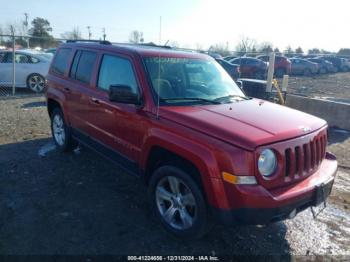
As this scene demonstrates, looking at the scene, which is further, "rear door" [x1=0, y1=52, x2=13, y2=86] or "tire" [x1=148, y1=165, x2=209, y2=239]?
"rear door" [x1=0, y1=52, x2=13, y2=86]

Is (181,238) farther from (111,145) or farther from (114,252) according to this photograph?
(111,145)

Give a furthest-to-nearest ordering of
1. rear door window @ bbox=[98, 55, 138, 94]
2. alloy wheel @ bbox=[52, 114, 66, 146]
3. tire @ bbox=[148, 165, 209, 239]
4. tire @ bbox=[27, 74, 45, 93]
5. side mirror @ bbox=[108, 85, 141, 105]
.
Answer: tire @ bbox=[27, 74, 45, 93] → alloy wheel @ bbox=[52, 114, 66, 146] → rear door window @ bbox=[98, 55, 138, 94] → side mirror @ bbox=[108, 85, 141, 105] → tire @ bbox=[148, 165, 209, 239]

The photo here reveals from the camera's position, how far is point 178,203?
3654mm

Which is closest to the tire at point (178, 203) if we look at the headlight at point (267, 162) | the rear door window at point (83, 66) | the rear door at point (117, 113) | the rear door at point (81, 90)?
the rear door at point (117, 113)

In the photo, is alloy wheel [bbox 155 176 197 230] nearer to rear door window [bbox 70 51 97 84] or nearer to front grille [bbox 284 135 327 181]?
front grille [bbox 284 135 327 181]

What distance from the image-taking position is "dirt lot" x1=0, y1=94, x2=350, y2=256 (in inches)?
138

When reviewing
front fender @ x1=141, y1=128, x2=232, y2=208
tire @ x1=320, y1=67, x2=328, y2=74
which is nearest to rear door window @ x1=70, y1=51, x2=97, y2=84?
front fender @ x1=141, y1=128, x2=232, y2=208

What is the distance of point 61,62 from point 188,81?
9.20 feet

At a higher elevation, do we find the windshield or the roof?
the roof

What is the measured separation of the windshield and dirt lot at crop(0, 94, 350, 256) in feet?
4.97

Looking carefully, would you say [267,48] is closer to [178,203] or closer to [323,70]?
[323,70]

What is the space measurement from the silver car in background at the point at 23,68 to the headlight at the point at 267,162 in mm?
A: 11851

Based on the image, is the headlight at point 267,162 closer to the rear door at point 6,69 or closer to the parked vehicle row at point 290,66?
the rear door at point 6,69

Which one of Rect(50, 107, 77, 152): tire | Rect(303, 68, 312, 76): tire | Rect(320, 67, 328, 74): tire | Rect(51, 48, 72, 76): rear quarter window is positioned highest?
Rect(320, 67, 328, 74): tire
